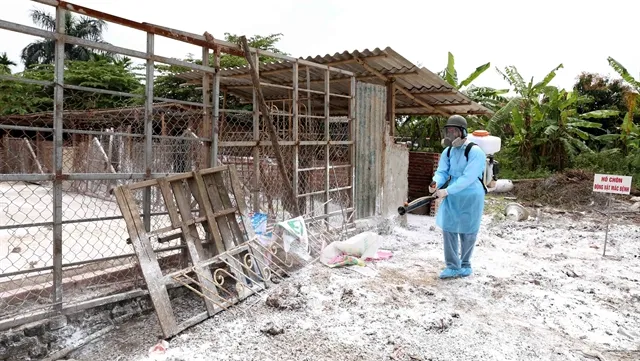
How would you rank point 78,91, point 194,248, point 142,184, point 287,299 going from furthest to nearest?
point 78,91 → point 287,299 → point 194,248 → point 142,184

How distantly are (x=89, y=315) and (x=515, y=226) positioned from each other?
8.30 meters

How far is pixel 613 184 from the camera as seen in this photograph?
24.7 ft

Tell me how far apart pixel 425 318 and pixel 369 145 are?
12.6 feet

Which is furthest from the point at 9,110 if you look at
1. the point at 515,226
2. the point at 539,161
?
the point at 539,161

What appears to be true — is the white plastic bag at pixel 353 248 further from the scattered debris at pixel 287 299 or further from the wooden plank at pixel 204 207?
the wooden plank at pixel 204 207

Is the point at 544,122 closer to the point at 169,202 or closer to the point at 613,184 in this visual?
the point at 613,184

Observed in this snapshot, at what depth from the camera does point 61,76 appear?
3.43 m

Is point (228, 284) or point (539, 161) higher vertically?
point (539, 161)

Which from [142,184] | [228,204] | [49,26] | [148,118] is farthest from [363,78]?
[49,26]

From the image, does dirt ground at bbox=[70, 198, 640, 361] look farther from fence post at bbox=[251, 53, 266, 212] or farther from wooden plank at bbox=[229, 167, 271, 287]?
fence post at bbox=[251, 53, 266, 212]

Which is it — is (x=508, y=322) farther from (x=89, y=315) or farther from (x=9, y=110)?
(x=9, y=110)

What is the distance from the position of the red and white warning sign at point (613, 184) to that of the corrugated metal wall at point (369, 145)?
3.76 meters

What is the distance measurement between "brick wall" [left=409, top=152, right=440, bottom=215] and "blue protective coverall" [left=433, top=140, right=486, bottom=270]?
14.3 ft

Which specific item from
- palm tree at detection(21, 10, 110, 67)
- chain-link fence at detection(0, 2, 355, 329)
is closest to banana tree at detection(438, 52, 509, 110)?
chain-link fence at detection(0, 2, 355, 329)
